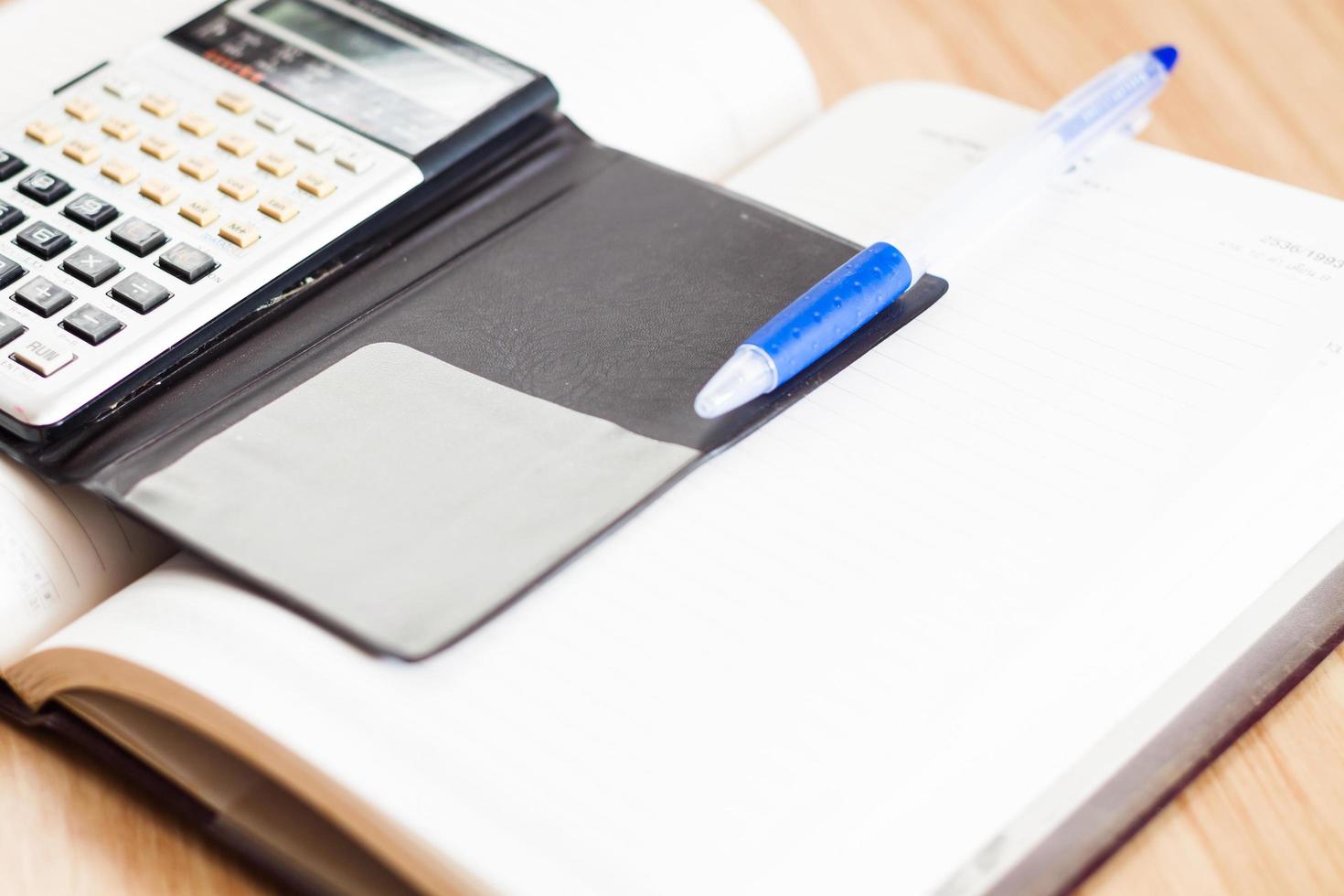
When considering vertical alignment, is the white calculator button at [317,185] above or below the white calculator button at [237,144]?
above

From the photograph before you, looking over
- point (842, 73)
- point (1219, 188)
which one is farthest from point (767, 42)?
point (1219, 188)

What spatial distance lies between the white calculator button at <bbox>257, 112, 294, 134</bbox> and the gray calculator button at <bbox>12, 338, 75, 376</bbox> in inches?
4.4

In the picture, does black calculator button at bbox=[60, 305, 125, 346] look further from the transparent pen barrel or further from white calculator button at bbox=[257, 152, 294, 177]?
the transparent pen barrel

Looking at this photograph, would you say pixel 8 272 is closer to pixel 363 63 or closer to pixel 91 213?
pixel 91 213

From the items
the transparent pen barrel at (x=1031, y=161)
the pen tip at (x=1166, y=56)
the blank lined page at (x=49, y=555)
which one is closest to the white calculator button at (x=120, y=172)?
the blank lined page at (x=49, y=555)

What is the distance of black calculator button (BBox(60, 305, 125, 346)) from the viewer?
1.19ft

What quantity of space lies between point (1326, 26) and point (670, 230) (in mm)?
355

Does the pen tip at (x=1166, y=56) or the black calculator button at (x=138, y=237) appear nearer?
→ the black calculator button at (x=138, y=237)

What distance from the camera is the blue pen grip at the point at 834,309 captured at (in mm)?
362

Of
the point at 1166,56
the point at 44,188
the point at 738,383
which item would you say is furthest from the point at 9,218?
the point at 1166,56

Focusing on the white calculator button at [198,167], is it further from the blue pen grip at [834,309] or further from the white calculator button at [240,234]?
the blue pen grip at [834,309]

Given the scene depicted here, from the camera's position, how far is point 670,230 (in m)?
0.42

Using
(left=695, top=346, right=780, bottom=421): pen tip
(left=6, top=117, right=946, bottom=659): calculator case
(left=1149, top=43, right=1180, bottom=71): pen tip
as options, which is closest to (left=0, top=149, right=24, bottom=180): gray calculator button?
(left=6, top=117, right=946, bottom=659): calculator case

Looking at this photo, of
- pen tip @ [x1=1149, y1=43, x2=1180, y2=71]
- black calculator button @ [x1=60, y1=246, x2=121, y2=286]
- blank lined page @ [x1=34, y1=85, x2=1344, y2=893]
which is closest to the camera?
blank lined page @ [x1=34, y1=85, x2=1344, y2=893]
